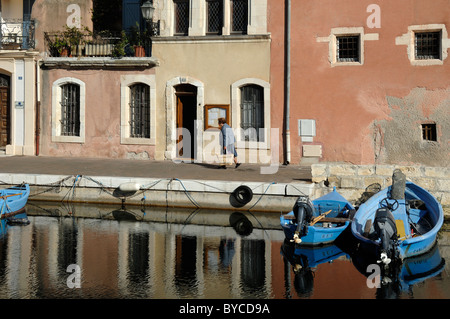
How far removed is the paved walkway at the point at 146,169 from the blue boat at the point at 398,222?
288cm

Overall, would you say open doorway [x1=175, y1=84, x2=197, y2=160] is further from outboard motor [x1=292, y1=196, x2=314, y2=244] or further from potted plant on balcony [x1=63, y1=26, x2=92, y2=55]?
outboard motor [x1=292, y1=196, x2=314, y2=244]

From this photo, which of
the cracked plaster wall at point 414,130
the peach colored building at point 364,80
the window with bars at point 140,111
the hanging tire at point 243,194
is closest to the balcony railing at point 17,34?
the window with bars at point 140,111

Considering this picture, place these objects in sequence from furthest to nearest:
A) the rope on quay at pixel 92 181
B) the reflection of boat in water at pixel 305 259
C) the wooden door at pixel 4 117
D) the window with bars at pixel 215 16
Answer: the wooden door at pixel 4 117 < the window with bars at pixel 215 16 < the rope on quay at pixel 92 181 < the reflection of boat in water at pixel 305 259

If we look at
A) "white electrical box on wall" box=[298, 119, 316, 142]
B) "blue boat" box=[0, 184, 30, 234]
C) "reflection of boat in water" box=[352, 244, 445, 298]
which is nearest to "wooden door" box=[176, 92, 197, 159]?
"white electrical box on wall" box=[298, 119, 316, 142]

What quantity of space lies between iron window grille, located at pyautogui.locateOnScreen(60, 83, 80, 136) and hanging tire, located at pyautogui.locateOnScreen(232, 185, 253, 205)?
8.47 meters

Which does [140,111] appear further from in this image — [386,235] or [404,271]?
[404,271]

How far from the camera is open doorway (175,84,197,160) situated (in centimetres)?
2091

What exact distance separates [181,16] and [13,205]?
344 inches

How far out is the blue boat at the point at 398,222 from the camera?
11.1 metres

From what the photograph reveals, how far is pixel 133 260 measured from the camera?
11.5 metres

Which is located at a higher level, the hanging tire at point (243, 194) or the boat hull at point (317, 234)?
the hanging tire at point (243, 194)

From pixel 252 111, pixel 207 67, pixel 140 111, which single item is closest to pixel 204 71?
pixel 207 67

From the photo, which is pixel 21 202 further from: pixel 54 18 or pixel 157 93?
pixel 54 18

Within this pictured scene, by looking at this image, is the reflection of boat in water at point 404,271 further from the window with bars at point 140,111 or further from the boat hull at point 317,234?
the window with bars at point 140,111
